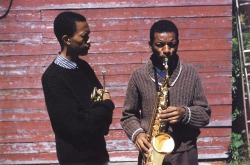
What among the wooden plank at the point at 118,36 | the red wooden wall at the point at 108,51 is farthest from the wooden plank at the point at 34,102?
the wooden plank at the point at 118,36

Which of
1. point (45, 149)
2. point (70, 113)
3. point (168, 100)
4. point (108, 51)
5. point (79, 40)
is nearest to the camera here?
point (70, 113)

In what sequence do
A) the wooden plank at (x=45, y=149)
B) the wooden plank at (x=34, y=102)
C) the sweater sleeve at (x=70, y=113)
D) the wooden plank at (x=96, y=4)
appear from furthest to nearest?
the wooden plank at (x=45, y=149) < the wooden plank at (x=34, y=102) < the wooden plank at (x=96, y=4) < the sweater sleeve at (x=70, y=113)

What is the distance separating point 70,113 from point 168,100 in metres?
0.77

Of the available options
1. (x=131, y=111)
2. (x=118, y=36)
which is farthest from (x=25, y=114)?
(x=131, y=111)

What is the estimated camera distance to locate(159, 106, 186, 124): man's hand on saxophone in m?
2.97

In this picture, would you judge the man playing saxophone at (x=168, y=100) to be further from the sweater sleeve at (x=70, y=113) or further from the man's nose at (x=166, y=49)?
the sweater sleeve at (x=70, y=113)

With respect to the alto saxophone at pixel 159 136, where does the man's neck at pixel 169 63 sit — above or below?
above

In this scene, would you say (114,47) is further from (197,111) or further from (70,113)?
(70,113)

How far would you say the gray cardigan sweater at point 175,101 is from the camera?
10.3ft

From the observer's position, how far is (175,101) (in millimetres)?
3197

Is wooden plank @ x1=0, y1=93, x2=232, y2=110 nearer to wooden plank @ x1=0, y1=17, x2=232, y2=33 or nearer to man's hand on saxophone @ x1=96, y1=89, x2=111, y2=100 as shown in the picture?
wooden plank @ x1=0, y1=17, x2=232, y2=33

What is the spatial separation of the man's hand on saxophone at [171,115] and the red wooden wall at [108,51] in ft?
11.0

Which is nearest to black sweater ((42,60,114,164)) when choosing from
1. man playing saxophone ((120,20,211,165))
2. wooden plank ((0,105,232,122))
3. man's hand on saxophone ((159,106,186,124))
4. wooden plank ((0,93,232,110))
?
man playing saxophone ((120,20,211,165))

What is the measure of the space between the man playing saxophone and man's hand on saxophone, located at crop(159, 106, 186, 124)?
0.06 feet
